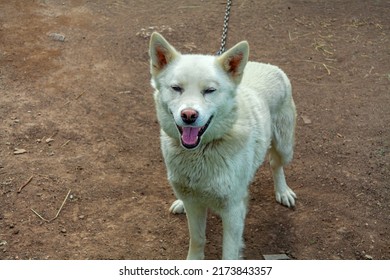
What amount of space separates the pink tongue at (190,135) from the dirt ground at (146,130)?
3.79 ft

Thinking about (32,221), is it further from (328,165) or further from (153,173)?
(328,165)

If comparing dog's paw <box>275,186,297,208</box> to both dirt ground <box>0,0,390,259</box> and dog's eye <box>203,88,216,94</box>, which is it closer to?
dirt ground <box>0,0,390,259</box>

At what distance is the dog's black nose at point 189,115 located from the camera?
2.70 metres

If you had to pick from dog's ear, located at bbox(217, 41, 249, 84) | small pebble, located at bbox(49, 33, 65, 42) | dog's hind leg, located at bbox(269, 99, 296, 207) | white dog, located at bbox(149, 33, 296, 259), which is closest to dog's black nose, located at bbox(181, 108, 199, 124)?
white dog, located at bbox(149, 33, 296, 259)

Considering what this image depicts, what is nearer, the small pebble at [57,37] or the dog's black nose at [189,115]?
the dog's black nose at [189,115]

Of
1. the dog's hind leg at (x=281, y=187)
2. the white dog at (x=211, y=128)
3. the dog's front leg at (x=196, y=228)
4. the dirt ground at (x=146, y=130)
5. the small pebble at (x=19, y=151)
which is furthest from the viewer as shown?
the small pebble at (x=19, y=151)

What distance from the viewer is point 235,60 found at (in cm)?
302

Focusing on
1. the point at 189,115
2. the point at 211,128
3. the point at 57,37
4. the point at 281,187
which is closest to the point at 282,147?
the point at 281,187

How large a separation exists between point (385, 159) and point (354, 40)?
2.83 metres

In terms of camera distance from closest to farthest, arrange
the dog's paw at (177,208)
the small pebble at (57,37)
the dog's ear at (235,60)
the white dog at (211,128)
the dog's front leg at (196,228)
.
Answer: the white dog at (211,128), the dog's ear at (235,60), the dog's front leg at (196,228), the dog's paw at (177,208), the small pebble at (57,37)

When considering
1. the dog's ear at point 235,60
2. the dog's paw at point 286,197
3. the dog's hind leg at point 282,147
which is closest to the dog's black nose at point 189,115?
the dog's ear at point 235,60

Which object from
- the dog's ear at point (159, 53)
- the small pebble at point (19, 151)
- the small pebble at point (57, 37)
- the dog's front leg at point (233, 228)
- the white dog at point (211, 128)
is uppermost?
the dog's ear at point (159, 53)

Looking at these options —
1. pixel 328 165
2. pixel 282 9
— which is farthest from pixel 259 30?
pixel 328 165

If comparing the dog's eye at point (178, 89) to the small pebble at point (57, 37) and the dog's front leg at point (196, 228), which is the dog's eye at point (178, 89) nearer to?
the dog's front leg at point (196, 228)
